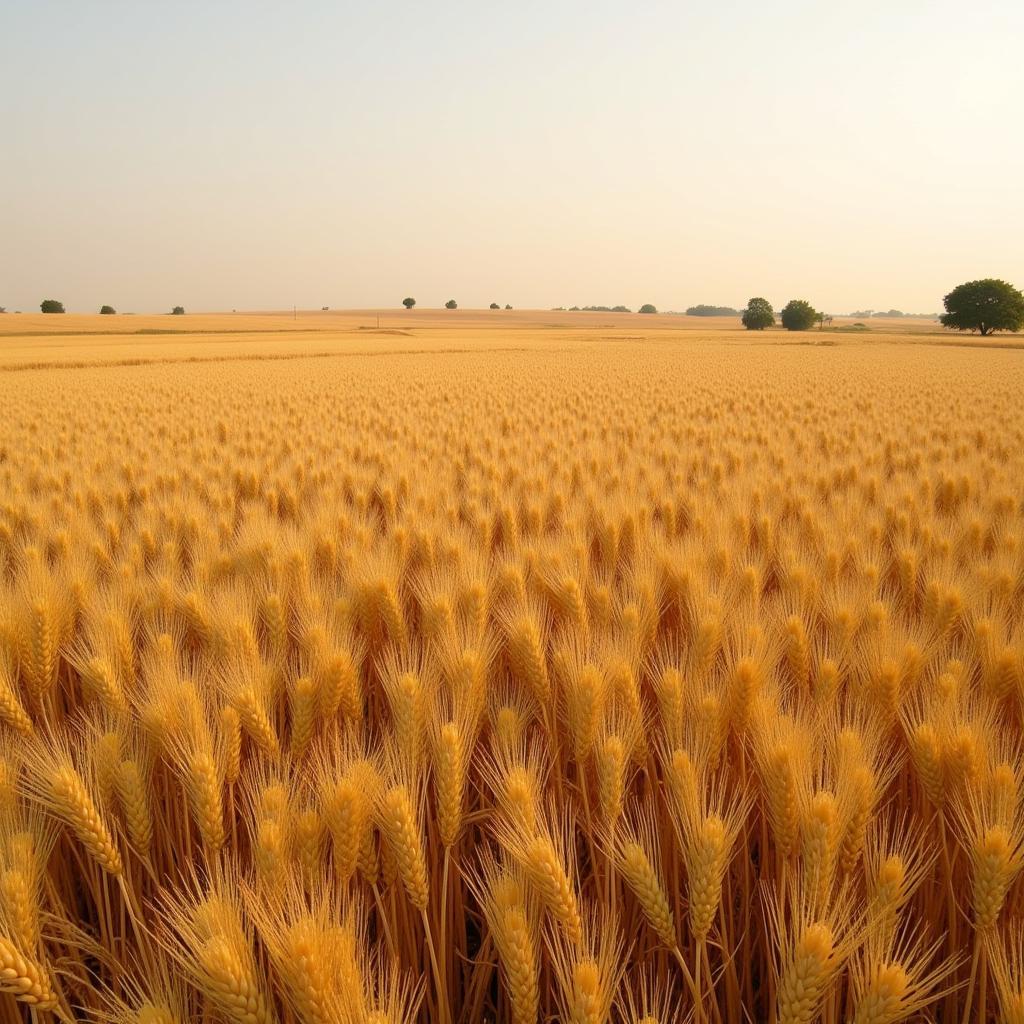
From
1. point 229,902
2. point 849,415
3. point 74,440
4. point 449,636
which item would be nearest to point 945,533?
point 449,636

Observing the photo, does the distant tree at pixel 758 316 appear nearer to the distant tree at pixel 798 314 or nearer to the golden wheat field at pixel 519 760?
the distant tree at pixel 798 314

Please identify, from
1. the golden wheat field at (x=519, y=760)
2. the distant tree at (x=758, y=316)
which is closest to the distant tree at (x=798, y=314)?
the distant tree at (x=758, y=316)

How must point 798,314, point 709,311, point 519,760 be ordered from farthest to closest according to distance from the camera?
point 709,311
point 798,314
point 519,760

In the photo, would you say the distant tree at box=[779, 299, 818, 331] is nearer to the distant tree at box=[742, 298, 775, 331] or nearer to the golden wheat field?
the distant tree at box=[742, 298, 775, 331]

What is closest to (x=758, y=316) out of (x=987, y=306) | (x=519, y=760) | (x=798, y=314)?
(x=798, y=314)

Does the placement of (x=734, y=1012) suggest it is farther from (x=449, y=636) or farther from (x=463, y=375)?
(x=463, y=375)

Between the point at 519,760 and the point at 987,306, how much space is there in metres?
59.7

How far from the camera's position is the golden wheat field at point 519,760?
978mm

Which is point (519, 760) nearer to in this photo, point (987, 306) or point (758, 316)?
point (987, 306)

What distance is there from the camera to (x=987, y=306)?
49.5 meters

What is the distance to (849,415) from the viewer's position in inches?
288

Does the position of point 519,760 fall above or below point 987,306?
below

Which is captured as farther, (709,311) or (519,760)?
(709,311)

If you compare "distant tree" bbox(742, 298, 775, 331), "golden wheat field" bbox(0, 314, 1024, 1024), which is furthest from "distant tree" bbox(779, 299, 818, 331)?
"golden wheat field" bbox(0, 314, 1024, 1024)
